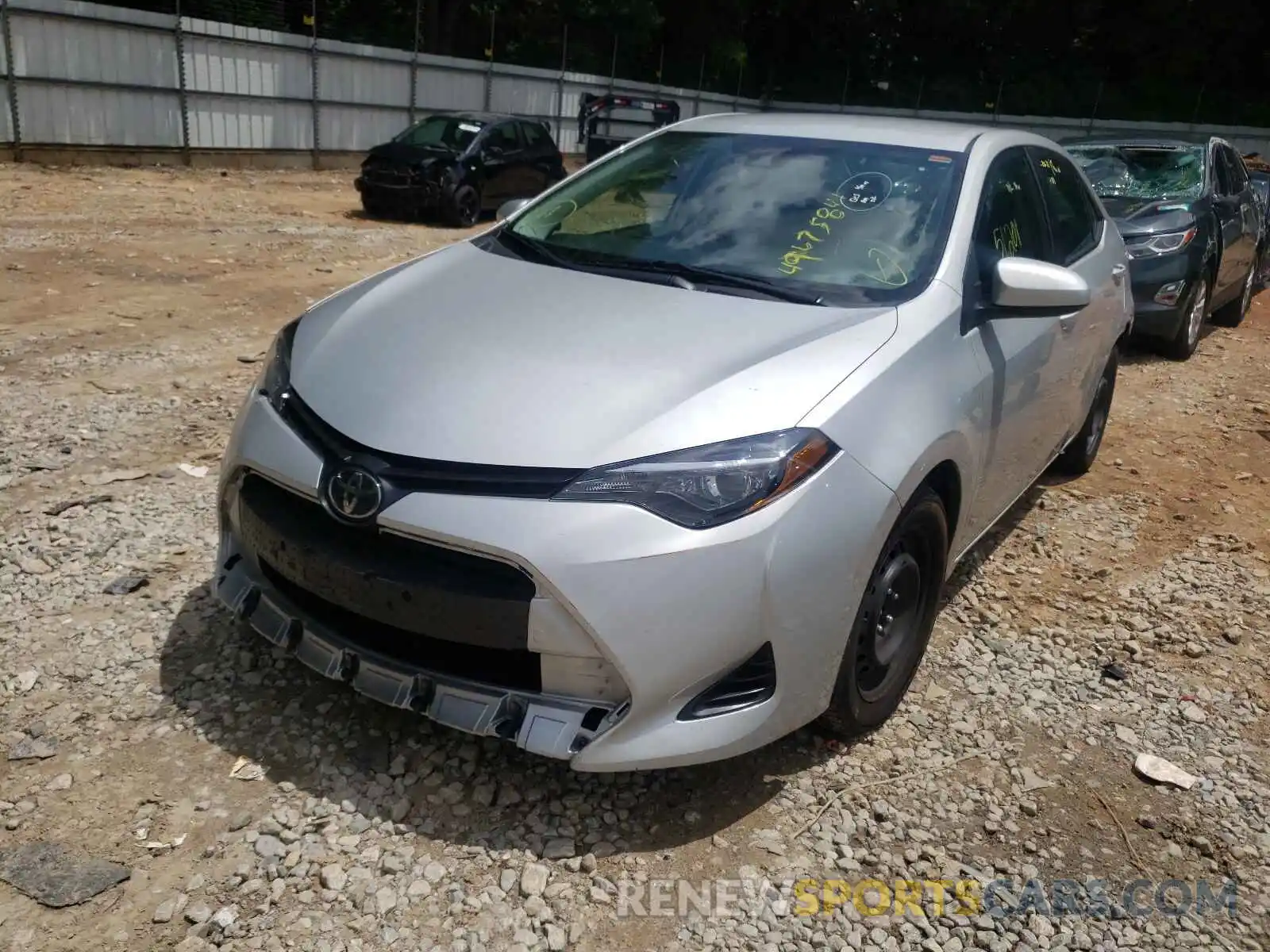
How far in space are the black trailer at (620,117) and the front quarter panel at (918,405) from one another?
19489 mm

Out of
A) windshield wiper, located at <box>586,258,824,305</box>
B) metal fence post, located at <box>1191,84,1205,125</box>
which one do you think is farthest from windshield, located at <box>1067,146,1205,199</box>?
metal fence post, located at <box>1191,84,1205,125</box>

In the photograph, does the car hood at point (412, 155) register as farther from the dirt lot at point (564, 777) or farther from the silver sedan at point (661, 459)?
the silver sedan at point (661, 459)

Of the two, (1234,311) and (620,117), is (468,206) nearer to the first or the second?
(620,117)

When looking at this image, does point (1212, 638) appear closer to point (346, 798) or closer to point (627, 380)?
point (627, 380)

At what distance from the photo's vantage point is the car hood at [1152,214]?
7.85 metres

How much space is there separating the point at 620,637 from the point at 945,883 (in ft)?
3.36

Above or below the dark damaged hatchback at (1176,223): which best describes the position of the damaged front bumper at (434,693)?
below

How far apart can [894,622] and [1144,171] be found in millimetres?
7236

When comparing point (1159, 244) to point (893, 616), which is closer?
point (893, 616)

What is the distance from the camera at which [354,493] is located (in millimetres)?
2475

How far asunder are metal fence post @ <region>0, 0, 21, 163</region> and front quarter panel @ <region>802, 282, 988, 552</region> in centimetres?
1596

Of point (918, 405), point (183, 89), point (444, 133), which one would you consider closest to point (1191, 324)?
point (918, 405)

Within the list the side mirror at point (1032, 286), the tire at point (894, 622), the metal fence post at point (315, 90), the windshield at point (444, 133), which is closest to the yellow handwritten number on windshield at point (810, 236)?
the side mirror at point (1032, 286)

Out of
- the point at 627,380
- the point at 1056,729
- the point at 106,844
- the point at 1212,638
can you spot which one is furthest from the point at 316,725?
the point at 1212,638
